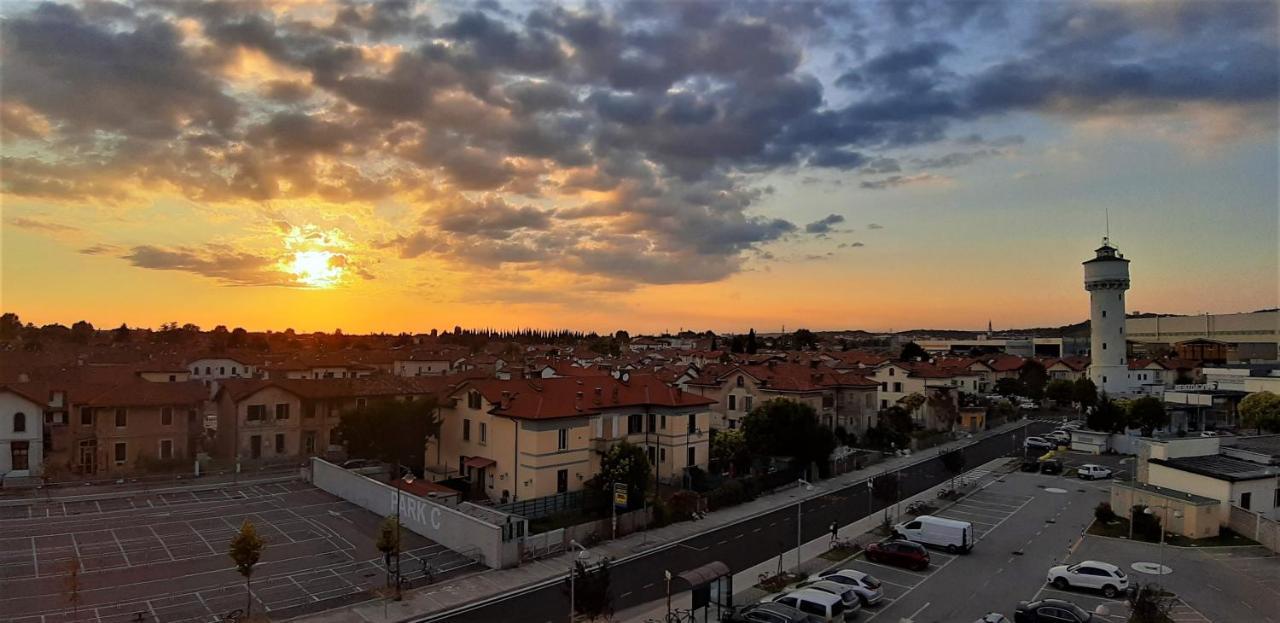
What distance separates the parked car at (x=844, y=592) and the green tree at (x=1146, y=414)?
56685mm

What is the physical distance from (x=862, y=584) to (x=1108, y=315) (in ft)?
295

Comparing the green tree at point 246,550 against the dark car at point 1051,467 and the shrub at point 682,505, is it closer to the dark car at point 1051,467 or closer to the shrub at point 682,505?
the shrub at point 682,505

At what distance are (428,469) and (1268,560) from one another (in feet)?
160

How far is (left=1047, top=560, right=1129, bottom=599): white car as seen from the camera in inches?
1209

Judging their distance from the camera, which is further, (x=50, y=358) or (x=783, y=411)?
(x=50, y=358)

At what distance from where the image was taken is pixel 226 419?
58938 millimetres

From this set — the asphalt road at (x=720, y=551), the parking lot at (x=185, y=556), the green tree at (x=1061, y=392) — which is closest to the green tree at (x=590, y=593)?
the asphalt road at (x=720, y=551)

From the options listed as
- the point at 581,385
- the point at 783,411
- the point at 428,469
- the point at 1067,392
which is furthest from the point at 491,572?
the point at 1067,392

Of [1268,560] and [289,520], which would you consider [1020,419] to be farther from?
[289,520]

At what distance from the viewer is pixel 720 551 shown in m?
37.0

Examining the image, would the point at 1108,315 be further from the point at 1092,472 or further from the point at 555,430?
the point at 555,430

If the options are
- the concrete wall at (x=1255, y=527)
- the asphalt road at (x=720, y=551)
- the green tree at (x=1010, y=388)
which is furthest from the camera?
the green tree at (x=1010, y=388)

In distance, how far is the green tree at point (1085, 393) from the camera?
309 feet

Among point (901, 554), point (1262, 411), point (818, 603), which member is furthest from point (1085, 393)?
point (818, 603)
